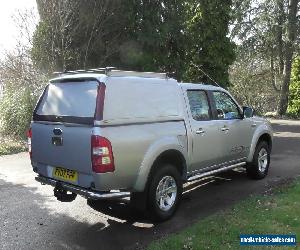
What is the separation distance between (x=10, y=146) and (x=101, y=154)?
315 inches

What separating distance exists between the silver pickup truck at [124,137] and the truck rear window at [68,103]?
14mm

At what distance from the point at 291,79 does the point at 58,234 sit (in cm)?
2157

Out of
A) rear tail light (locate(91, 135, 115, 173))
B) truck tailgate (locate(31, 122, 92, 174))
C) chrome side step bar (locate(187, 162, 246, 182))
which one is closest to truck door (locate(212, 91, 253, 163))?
chrome side step bar (locate(187, 162, 246, 182))

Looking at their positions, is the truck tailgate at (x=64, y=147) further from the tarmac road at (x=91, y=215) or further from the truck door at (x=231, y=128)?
the truck door at (x=231, y=128)

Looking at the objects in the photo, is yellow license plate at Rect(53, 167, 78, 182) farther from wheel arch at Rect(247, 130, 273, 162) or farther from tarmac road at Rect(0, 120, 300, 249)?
wheel arch at Rect(247, 130, 273, 162)

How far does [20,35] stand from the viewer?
13.9 m

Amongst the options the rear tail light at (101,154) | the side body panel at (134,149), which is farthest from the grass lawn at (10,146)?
A: the rear tail light at (101,154)

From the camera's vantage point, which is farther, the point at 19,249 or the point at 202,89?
the point at 202,89

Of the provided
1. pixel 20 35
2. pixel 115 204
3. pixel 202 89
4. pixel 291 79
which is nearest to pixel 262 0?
pixel 291 79

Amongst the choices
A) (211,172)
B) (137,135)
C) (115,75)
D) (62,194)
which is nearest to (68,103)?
(115,75)

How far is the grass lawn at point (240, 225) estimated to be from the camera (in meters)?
4.68

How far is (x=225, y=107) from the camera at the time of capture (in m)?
7.11

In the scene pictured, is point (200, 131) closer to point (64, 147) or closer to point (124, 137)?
point (124, 137)

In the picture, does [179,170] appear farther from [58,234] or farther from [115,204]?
[58,234]
